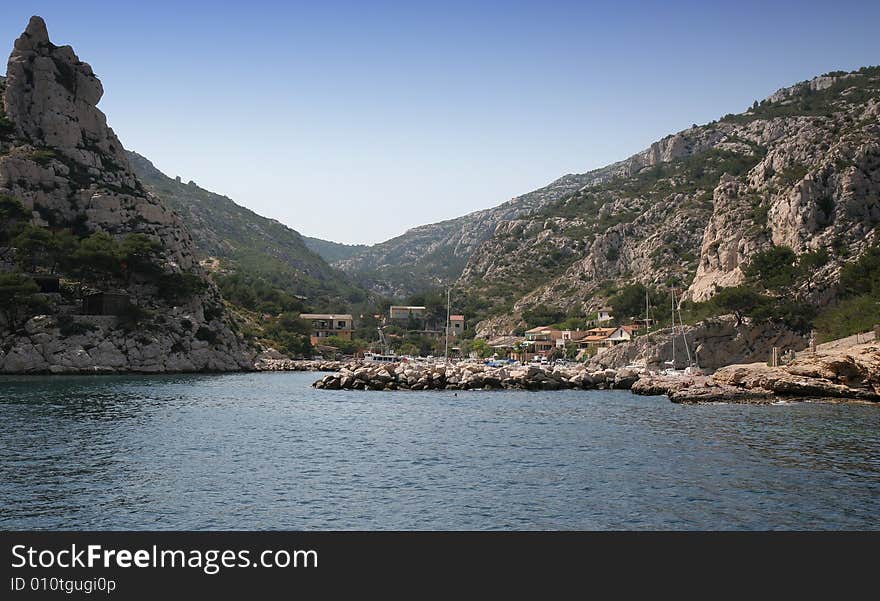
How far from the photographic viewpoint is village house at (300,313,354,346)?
145 meters

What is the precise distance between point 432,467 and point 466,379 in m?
42.9

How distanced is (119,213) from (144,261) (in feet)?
31.0

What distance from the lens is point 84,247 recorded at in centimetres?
8256

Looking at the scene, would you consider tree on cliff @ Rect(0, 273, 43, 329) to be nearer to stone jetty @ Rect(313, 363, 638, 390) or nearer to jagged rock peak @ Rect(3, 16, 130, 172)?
jagged rock peak @ Rect(3, 16, 130, 172)

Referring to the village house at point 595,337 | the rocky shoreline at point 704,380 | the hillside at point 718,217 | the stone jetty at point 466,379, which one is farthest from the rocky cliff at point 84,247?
the hillside at point 718,217

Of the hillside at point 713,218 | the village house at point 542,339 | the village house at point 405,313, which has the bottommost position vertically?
the village house at point 542,339

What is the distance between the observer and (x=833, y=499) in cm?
2041

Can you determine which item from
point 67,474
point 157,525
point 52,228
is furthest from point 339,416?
point 52,228

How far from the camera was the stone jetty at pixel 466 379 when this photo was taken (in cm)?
6788

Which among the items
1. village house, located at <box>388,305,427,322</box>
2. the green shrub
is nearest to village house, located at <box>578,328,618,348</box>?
the green shrub

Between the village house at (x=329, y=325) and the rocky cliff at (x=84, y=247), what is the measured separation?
1697 inches

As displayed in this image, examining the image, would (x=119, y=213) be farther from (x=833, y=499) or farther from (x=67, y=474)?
(x=833, y=499)

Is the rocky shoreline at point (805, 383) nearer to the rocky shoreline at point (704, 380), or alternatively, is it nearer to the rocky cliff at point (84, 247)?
the rocky shoreline at point (704, 380)

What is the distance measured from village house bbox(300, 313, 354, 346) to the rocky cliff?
4310 centimetres
